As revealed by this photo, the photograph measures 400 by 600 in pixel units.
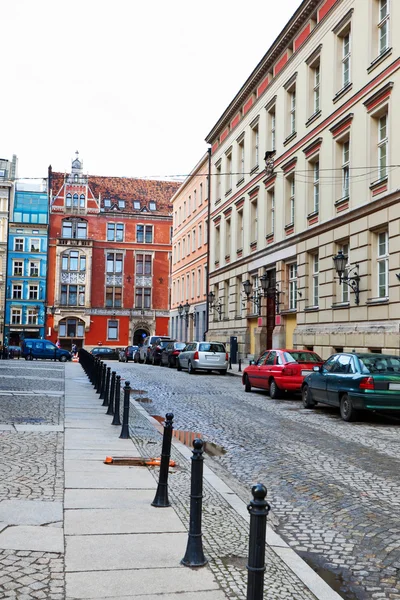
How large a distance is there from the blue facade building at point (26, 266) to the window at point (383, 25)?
53599 mm

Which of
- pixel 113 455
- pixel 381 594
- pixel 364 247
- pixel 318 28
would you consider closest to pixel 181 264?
pixel 318 28

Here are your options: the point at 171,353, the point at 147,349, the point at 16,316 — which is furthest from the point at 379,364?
the point at 16,316

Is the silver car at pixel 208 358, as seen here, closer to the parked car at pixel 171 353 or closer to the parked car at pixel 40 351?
the parked car at pixel 171 353

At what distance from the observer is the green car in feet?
41.4

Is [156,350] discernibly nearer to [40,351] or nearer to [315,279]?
[315,279]

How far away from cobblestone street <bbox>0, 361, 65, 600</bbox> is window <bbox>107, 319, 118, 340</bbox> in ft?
180

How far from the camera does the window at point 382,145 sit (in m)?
22.0

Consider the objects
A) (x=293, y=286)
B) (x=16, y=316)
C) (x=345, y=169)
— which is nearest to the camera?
(x=345, y=169)

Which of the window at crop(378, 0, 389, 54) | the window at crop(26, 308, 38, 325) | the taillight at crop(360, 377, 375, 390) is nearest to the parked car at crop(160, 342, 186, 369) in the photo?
the window at crop(378, 0, 389, 54)

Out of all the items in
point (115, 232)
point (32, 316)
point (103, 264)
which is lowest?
point (32, 316)

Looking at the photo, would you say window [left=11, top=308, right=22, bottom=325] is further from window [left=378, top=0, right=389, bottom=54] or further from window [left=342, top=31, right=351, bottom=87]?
window [left=378, top=0, right=389, bottom=54]

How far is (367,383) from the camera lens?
41.5ft

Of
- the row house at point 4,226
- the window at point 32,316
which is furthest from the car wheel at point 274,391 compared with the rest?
the row house at point 4,226

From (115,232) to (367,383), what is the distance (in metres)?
62.9
